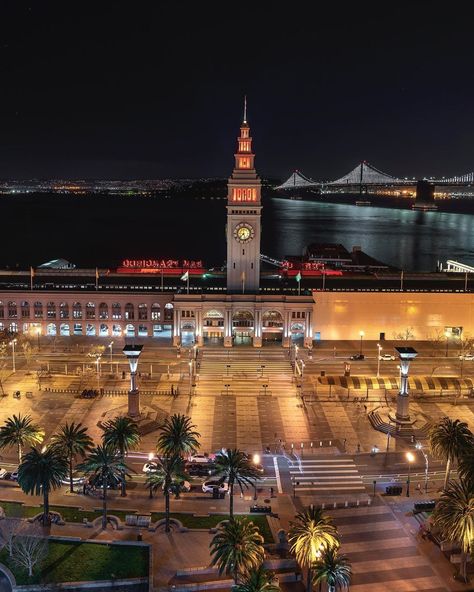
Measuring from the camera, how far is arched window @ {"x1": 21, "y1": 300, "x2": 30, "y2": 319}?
91.8 m

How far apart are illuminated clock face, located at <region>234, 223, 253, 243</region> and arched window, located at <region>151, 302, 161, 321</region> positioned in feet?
47.0

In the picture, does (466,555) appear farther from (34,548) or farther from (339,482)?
(34,548)

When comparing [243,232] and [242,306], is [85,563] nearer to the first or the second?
[242,306]

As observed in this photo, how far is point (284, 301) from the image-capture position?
86938 millimetres

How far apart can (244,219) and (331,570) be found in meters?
58.2

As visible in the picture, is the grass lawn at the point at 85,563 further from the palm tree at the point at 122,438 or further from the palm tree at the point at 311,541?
the palm tree at the point at 311,541

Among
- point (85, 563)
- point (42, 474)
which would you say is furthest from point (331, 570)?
point (42, 474)

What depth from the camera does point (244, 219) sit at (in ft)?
292

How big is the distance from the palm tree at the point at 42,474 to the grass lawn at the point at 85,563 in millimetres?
3355

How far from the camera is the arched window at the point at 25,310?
301 ft

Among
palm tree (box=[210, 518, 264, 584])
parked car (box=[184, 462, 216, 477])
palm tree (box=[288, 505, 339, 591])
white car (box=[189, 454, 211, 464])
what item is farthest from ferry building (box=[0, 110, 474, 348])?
palm tree (box=[210, 518, 264, 584])

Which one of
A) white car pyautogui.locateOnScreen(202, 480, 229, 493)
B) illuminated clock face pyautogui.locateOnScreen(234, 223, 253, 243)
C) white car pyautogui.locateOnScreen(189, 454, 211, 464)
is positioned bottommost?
white car pyautogui.locateOnScreen(202, 480, 229, 493)

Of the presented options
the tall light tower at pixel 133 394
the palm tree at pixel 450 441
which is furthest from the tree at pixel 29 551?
the palm tree at pixel 450 441

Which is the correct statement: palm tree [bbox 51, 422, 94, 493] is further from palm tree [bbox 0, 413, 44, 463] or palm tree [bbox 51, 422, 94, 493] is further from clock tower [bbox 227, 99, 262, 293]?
clock tower [bbox 227, 99, 262, 293]
